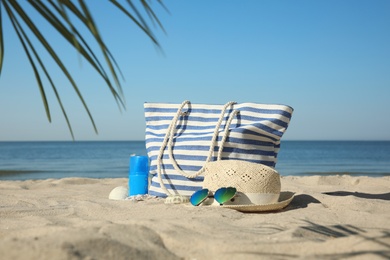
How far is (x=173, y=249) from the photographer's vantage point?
1932 mm

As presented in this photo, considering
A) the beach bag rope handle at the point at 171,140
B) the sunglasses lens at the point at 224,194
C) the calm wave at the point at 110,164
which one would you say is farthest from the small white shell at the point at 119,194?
the calm wave at the point at 110,164

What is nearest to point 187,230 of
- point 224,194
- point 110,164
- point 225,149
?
point 224,194

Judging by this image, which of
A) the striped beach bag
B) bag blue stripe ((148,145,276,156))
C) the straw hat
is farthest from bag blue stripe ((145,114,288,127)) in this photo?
the straw hat

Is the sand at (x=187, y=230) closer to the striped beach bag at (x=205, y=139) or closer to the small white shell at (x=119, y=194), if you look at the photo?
the striped beach bag at (x=205, y=139)

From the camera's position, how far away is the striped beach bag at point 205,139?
12.1 feet

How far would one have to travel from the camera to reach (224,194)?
316 centimetres

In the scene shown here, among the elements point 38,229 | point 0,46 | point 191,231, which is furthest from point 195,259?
point 0,46

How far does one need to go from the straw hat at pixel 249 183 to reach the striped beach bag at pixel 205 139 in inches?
13.6

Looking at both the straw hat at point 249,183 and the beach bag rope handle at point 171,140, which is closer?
the straw hat at point 249,183

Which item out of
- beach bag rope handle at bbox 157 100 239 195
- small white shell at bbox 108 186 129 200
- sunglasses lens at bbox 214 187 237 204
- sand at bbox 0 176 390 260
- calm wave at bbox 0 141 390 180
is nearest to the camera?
sand at bbox 0 176 390 260

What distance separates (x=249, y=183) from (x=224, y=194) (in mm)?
206

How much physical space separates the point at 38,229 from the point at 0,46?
0.83 metres

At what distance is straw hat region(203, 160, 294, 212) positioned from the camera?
128 inches

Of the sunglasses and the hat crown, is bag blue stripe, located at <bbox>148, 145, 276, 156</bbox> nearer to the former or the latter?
the hat crown
